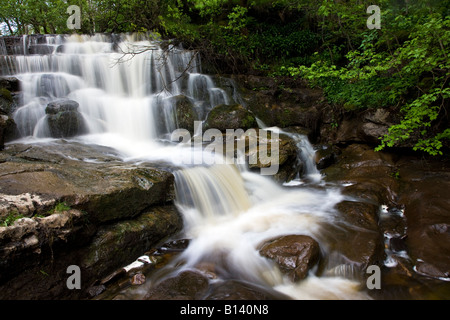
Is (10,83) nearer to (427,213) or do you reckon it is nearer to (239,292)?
(239,292)

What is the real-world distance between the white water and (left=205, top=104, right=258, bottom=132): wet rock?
0.90 metres

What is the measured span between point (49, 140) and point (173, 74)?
15.8ft

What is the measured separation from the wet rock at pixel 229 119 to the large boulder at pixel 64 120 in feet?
11.1

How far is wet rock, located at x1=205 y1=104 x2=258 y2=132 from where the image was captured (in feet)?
23.2

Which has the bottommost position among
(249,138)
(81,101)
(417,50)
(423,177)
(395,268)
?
(395,268)

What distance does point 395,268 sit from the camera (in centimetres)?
310

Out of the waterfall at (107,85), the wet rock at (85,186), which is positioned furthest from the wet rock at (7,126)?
the wet rock at (85,186)

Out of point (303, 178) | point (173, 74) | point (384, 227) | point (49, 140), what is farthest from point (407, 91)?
point (49, 140)

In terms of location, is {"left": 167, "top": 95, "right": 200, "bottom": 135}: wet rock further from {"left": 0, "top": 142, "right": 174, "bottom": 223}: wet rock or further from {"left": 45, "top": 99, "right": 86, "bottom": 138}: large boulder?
{"left": 0, "top": 142, "right": 174, "bottom": 223}: wet rock

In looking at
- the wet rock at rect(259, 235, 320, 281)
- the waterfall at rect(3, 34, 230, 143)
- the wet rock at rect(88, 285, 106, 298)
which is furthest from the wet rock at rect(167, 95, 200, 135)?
the wet rock at rect(88, 285, 106, 298)

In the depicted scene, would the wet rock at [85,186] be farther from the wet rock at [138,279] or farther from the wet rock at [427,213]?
the wet rock at [427,213]

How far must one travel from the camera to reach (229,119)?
7.12 meters

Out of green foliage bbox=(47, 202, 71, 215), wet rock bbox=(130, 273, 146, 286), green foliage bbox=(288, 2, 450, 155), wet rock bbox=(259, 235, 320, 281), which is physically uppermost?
green foliage bbox=(288, 2, 450, 155)
